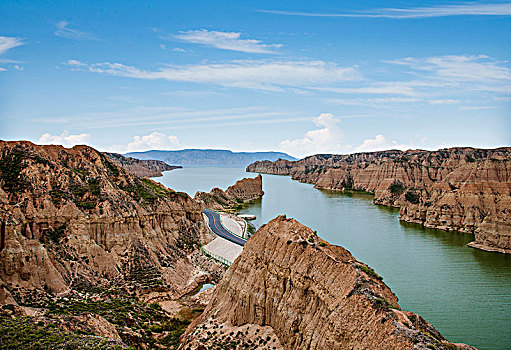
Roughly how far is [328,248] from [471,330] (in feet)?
61.9

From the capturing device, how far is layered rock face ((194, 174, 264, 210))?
102125 millimetres

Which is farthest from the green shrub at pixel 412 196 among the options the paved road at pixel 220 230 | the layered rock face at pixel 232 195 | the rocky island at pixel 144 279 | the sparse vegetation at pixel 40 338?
the sparse vegetation at pixel 40 338

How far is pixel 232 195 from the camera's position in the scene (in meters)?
126

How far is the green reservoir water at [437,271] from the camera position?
32.7 meters

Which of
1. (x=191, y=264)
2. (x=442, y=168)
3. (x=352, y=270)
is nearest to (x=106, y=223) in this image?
(x=191, y=264)

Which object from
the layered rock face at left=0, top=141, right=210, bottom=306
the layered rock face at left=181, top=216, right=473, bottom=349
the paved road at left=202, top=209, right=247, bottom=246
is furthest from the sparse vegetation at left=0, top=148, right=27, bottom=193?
the paved road at left=202, top=209, right=247, bottom=246

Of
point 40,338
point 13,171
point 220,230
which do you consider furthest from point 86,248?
point 220,230

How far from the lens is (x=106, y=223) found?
39344 millimetres

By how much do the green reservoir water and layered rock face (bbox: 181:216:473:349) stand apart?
16.9m

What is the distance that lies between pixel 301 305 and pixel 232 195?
105302mm

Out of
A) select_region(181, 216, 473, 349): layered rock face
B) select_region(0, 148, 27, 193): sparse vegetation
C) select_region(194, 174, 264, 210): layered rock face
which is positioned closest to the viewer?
select_region(181, 216, 473, 349): layered rock face

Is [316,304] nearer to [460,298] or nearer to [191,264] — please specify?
[460,298]

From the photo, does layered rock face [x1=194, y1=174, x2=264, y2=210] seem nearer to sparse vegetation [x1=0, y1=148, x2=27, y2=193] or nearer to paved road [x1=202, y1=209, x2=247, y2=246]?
paved road [x1=202, y1=209, x2=247, y2=246]

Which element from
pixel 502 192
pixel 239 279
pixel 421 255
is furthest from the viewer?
pixel 502 192
